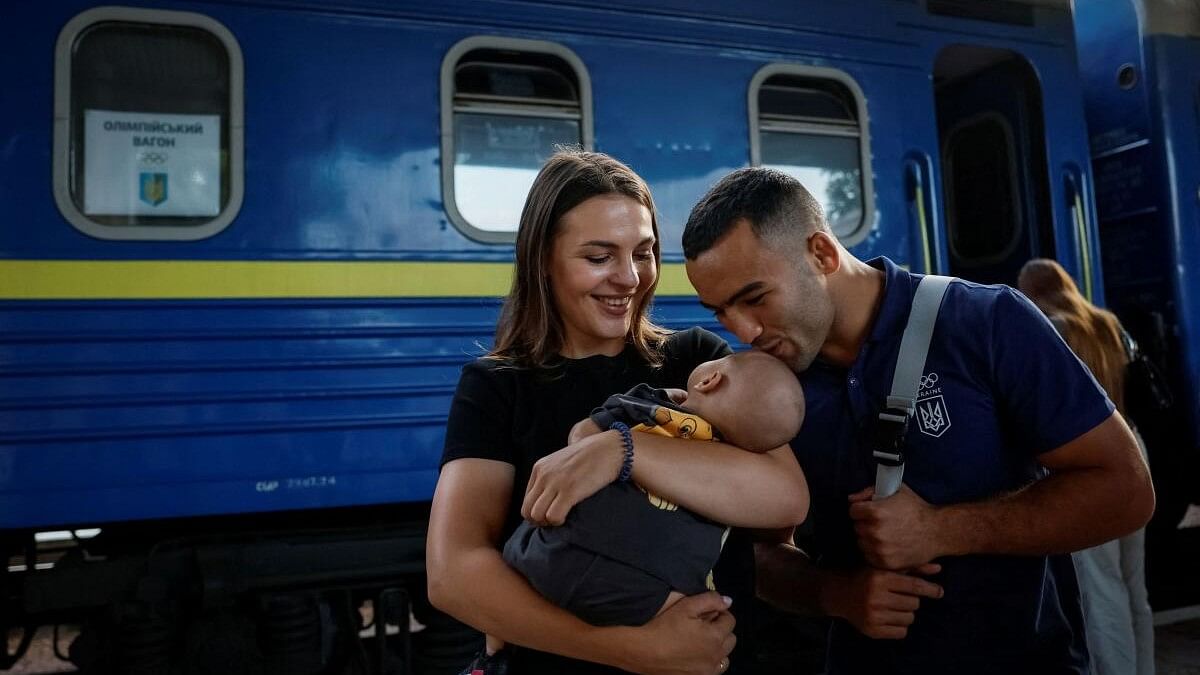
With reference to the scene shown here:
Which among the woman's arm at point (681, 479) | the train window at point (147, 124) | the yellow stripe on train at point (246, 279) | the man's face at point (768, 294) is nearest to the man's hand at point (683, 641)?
the woman's arm at point (681, 479)

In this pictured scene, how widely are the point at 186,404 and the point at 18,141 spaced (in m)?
1.05

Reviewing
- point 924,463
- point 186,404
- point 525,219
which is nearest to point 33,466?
point 186,404

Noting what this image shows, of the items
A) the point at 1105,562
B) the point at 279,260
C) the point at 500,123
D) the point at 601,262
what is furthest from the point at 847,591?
the point at 500,123

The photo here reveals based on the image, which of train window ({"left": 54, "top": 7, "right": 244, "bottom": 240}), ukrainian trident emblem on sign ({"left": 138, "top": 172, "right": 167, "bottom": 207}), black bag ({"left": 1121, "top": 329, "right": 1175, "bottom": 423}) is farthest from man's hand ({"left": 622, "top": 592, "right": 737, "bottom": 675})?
black bag ({"left": 1121, "top": 329, "right": 1175, "bottom": 423})

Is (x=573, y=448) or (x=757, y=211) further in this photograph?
(x=757, y=211)

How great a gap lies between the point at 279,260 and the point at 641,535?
242 centimetres

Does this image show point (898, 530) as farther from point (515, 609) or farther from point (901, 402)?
point (515, 609)

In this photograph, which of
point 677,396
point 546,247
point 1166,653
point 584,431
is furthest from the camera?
point 1166,653

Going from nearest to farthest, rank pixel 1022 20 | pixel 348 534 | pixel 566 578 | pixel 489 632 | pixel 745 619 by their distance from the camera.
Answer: pixel 566 578 → pixel 489 632 → pixel 745 619 → pixel 348 534 → pixel 1022 20

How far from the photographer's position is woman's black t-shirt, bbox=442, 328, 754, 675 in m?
1.47

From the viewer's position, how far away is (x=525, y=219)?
1.65m

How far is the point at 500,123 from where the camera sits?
359cm

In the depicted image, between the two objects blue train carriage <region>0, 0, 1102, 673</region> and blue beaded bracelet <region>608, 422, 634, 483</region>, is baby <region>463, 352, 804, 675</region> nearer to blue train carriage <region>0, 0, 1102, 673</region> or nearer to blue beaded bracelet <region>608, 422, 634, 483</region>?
blue beaded bracelet <region>608, 422, 634, 483</region>

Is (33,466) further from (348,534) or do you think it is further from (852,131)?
(852,131)
